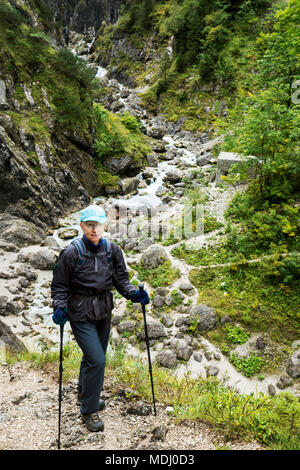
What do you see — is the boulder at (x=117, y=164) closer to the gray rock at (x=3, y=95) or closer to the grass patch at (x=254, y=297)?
the gray rock at (x=3, y=95)

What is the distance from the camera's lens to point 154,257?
1169 centimetres

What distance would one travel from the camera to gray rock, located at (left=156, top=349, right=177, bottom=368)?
25.2 ft

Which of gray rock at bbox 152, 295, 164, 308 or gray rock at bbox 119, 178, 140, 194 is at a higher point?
gray rock at bbox 119, 178, 140, 194

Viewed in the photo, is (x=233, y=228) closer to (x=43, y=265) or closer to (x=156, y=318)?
(x=156, y=318)

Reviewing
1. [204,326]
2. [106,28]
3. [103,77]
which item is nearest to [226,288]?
[204,326]

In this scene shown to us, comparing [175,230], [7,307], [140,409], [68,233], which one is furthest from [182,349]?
[68,233]

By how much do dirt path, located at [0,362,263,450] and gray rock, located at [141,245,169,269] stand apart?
7.60 metres

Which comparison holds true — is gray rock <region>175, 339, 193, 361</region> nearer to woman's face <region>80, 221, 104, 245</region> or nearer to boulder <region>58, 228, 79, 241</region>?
woman's face <region>80, 221, 104, 245</region>

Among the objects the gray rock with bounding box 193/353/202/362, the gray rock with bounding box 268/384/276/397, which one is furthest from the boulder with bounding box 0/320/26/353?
the gray rock with bounding box 268/384/276/397

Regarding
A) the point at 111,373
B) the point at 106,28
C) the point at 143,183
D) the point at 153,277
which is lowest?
the point at 153,277

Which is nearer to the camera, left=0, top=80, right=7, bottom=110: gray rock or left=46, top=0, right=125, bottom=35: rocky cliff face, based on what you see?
left=0, top=80, right=7, bottom=110: gray rock

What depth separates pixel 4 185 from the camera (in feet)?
44.9
